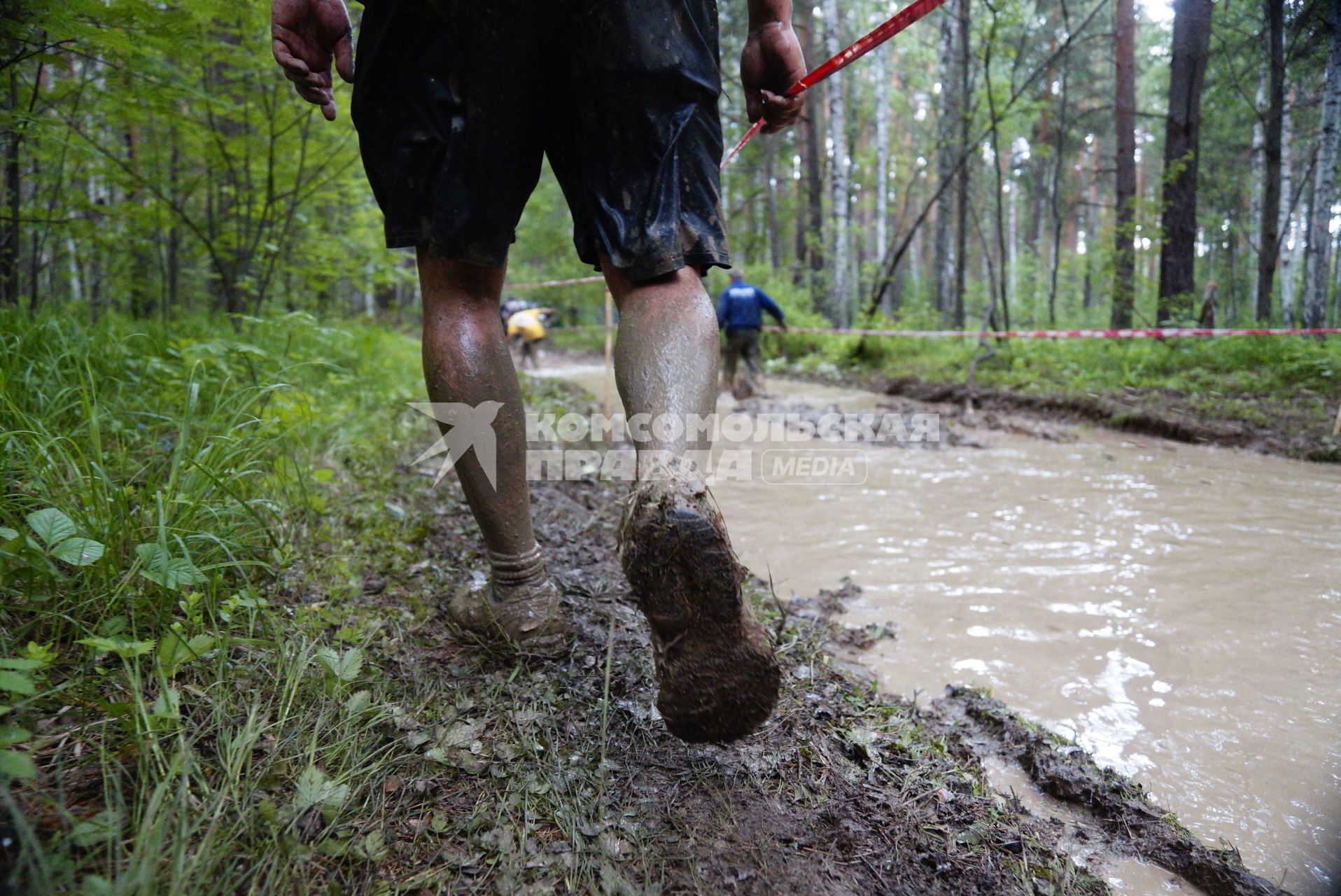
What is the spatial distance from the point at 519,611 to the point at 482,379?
19.8 inches

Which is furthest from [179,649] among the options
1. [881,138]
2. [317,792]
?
[881,138]

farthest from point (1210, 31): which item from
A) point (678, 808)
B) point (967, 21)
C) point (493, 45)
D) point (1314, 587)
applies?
point (678, 808)

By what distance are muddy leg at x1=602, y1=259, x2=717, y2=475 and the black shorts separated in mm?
45

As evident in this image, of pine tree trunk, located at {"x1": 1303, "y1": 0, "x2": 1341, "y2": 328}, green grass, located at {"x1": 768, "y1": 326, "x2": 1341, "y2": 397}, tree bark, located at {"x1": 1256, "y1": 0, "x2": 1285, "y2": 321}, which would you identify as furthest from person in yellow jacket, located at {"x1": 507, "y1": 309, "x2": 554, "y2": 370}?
pine tree trunk, located at {"x1": 1303, "y1": 0, "x2": 1341, "y2": 328}

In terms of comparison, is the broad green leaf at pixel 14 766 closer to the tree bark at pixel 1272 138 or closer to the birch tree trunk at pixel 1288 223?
the tree bark at pixel 1272 138

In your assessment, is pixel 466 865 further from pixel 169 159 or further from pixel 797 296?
pixel 797 296

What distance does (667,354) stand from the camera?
114cm

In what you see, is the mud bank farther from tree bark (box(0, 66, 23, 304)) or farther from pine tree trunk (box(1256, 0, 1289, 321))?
pine tree trunk (box(1256, 0, 1289, 321))

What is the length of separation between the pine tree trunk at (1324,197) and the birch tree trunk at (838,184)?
594 centimetres

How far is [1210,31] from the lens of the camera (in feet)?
25.4

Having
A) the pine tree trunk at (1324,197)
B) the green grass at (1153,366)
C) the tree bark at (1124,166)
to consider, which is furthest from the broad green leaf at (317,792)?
the tree bark at (1124,166)

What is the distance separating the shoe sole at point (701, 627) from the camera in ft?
3.12

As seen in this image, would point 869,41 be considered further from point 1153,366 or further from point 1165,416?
point 1153,366

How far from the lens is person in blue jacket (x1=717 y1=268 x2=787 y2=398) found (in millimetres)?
8250
